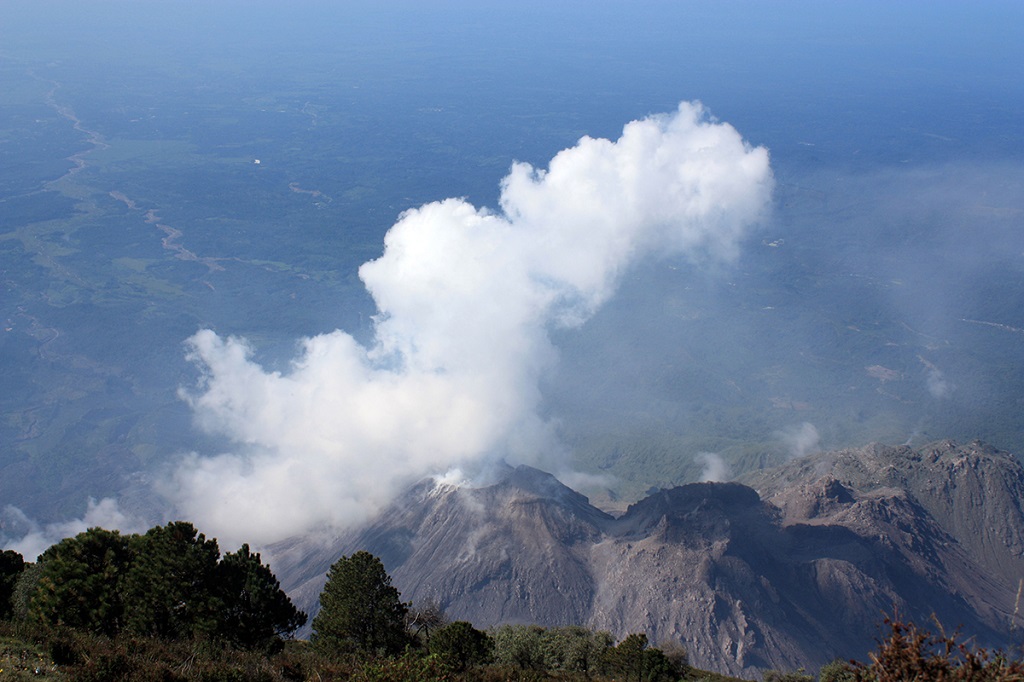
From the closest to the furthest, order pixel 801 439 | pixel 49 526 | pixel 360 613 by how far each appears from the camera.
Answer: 1. pixel 360 613
2. pixel 49 526
3. pixel 801 439

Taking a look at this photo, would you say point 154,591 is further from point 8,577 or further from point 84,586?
point 8,577

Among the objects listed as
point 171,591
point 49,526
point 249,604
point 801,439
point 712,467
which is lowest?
point 171,591

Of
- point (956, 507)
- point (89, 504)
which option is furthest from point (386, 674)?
point (89, 504)

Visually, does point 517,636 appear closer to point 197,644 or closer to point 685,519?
point 197,644

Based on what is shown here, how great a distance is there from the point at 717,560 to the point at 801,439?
85.2m

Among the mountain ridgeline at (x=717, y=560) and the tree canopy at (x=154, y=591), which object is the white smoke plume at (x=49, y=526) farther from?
the tree canopy at (x=154, y=591)


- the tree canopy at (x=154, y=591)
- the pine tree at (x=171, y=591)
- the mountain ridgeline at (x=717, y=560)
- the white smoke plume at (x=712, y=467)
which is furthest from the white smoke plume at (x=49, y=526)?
the pine tree at (x=171, y=591)

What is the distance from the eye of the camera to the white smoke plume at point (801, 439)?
17738cm

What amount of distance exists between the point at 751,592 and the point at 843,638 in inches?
469

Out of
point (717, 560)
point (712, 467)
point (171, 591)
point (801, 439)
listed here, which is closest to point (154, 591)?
point (171, 591)

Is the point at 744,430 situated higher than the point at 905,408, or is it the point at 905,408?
the point at 905,408

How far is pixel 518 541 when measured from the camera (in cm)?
11312

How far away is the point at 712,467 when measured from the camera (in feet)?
576

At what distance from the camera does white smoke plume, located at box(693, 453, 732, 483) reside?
171m
